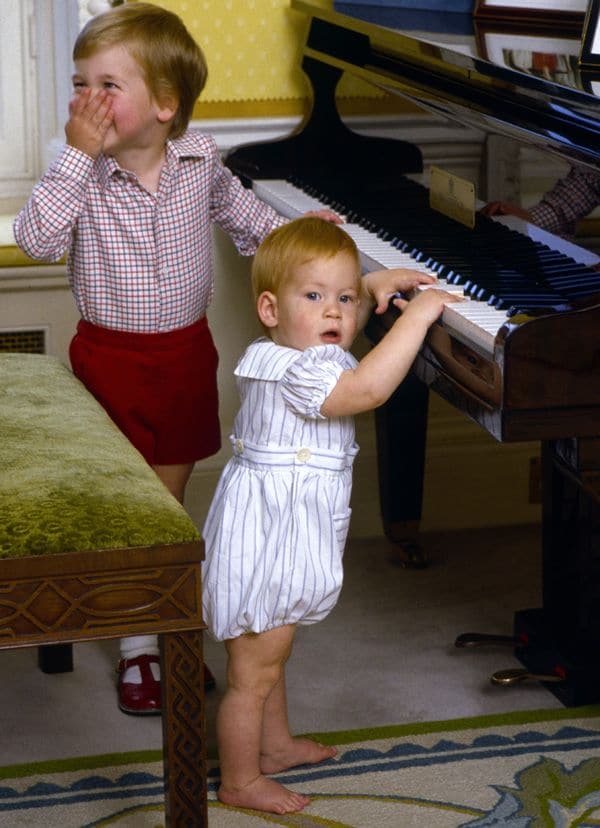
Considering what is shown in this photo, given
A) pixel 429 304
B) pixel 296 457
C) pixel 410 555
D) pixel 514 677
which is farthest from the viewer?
pixel 410 555

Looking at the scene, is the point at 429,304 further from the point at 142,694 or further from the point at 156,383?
the point at 142,694

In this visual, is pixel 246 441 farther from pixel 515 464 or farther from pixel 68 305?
pixel 515 464

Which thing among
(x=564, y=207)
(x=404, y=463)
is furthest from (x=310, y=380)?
(x=404, y=463)

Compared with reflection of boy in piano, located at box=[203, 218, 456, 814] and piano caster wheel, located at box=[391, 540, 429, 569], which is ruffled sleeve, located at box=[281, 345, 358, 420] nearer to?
reflection of boy in piano, located at box=[203, 218, 456, 814]

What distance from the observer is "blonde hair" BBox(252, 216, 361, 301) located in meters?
2.18

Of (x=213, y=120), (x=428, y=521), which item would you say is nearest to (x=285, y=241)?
(x=213, y=120)

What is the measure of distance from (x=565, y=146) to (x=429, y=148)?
1188 mm

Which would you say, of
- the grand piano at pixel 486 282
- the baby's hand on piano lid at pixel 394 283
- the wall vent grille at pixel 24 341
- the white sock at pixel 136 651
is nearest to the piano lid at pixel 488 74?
the grand piano at pixel 486 282

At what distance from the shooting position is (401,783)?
7.75ft

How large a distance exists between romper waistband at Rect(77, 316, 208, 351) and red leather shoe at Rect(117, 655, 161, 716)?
1.92ft

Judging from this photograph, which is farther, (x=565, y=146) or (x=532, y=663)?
(x=532, y=663)

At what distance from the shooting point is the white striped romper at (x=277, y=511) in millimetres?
2182

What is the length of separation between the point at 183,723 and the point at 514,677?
0.99 meters

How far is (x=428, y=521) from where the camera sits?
3.60 m
